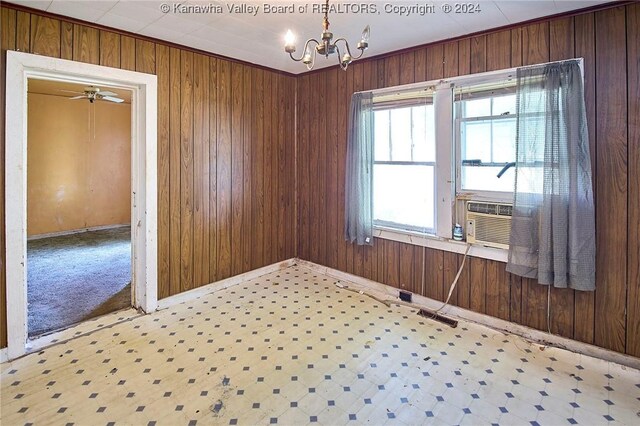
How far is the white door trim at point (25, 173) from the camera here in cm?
246

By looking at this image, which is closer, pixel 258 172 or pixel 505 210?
pixel 505 210

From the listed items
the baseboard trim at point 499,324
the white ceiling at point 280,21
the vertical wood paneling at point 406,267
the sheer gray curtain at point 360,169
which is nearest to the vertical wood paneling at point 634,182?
the baseboard trim at point 499,324

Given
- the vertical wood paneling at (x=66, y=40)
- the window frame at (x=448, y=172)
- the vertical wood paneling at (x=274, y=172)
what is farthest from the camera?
the vertical wood paneling at (x=274, y=172)

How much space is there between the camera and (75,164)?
22.2ft

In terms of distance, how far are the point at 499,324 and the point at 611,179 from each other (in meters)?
1.42

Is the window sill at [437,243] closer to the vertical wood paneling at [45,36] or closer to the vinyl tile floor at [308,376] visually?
the vinyl tile floor at [308,376]

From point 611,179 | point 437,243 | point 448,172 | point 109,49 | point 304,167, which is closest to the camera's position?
point 611,179

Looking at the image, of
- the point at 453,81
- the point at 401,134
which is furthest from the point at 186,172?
the point at 453,81

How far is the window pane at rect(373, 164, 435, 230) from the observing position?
345 centimetres

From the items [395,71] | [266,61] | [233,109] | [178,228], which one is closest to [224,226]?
[178,228]

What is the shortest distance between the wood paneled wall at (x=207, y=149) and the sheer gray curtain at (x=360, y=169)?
1.06 m

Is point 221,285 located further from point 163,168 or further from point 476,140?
point 476,140

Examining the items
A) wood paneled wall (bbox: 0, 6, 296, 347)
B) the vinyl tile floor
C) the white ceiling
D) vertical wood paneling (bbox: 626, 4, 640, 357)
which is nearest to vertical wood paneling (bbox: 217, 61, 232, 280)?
wood paneled wall (bbox: 0, 6, 296, 347)

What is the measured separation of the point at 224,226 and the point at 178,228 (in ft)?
1.83
